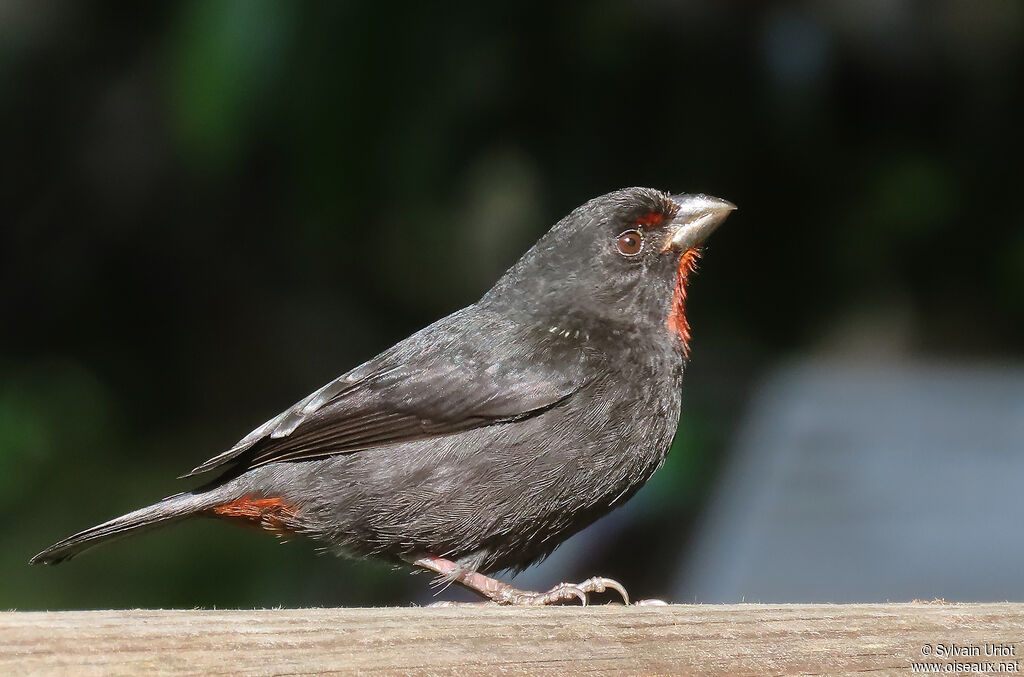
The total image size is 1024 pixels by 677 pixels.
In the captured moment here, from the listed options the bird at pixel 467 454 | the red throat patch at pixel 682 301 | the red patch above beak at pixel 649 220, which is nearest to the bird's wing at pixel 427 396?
the bird at pixel 467 454

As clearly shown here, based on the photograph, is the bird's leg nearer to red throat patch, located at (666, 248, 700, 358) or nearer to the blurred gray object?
red throat patch, located at (666, 248, 700, 358)

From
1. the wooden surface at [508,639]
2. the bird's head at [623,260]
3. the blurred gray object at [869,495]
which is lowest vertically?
the blurred gray object at [869,495]

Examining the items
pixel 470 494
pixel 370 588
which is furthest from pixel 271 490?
pixel 370 588

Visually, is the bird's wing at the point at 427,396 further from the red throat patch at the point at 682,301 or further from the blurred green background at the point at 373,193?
the blurred green background at the point at 373,193

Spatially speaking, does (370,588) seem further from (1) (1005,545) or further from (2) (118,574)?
(1) (1005,545)

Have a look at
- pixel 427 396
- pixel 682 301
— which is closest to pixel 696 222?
pixel 682 301

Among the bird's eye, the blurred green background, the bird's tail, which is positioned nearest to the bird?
the bird's tail

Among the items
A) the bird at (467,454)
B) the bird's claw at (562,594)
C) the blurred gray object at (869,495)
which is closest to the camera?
the bird's claw at (562,594)
